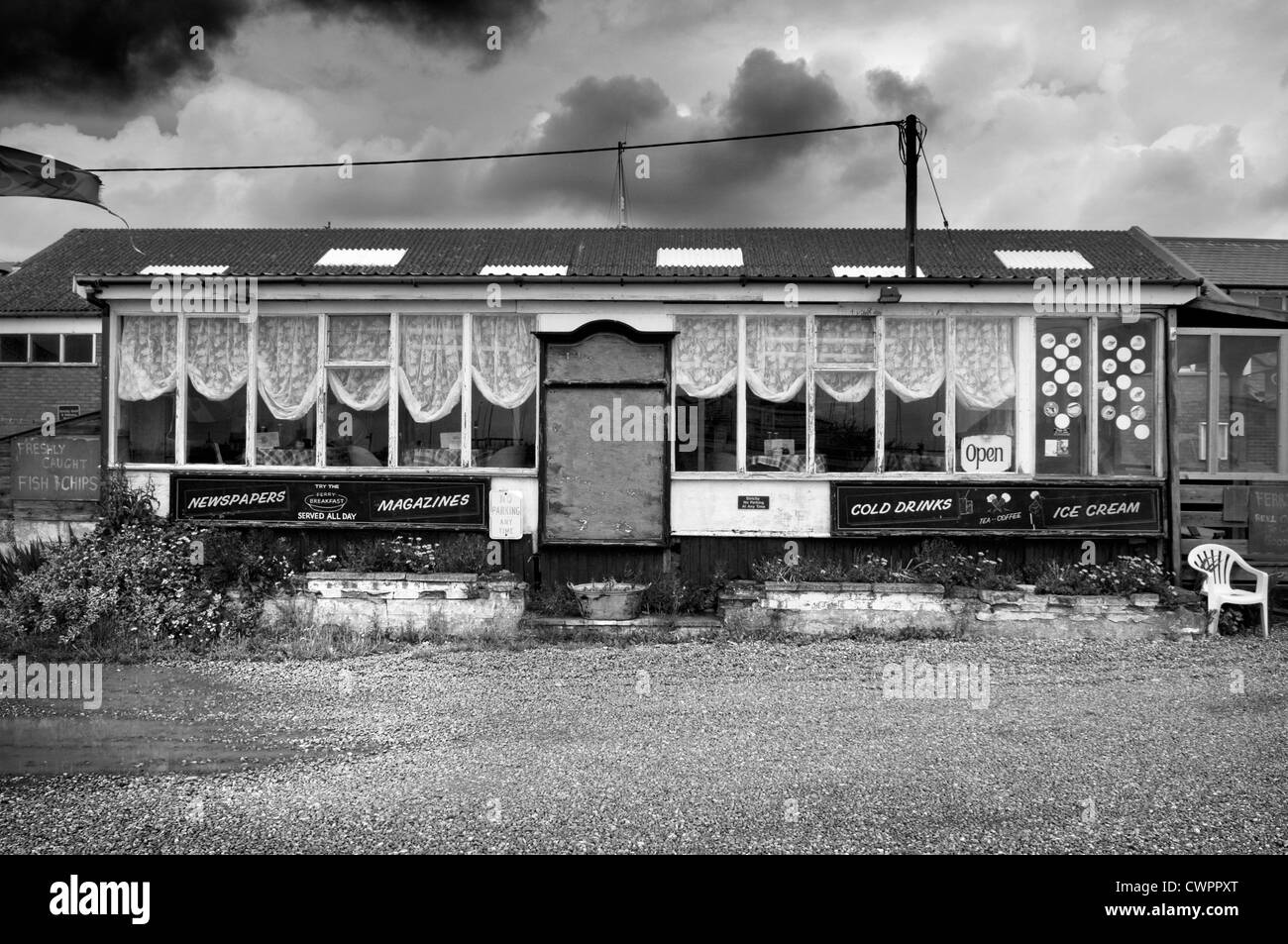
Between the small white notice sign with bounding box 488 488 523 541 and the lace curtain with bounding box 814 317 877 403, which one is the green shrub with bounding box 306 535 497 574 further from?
the lace curtain with bounding box 814 317 877 403

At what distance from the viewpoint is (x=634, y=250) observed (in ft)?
42.7

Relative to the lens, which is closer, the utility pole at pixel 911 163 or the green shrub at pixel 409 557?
the green shrub at pixel 409 557

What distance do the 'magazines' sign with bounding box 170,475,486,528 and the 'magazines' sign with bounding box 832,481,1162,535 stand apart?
3.86 meters

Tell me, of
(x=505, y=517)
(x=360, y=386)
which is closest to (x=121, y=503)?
(x=360, y=386)

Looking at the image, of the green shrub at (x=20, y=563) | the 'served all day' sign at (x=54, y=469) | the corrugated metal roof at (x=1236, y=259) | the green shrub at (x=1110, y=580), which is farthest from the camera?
the corrugated metal roof at (x=1236, y=259)

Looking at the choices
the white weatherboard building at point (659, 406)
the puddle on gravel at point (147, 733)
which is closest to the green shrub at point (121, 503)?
the white weatherboard building at point (659, 406)

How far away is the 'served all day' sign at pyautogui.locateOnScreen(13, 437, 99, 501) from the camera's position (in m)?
9.64

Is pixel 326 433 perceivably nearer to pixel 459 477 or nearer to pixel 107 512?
pixel 459 477

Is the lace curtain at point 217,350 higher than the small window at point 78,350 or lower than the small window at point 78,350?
lower

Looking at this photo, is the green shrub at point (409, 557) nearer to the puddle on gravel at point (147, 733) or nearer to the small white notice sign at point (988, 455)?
the puddle on gravel at point (147, 733)

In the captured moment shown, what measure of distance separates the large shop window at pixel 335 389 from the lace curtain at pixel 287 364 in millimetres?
11

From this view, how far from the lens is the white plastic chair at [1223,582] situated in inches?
326

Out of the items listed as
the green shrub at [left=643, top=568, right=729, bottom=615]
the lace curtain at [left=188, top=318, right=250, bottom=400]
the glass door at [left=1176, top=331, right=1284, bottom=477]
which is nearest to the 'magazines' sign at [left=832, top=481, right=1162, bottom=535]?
the green shrub at [left=643, top=568, right=729, bottom=615]
